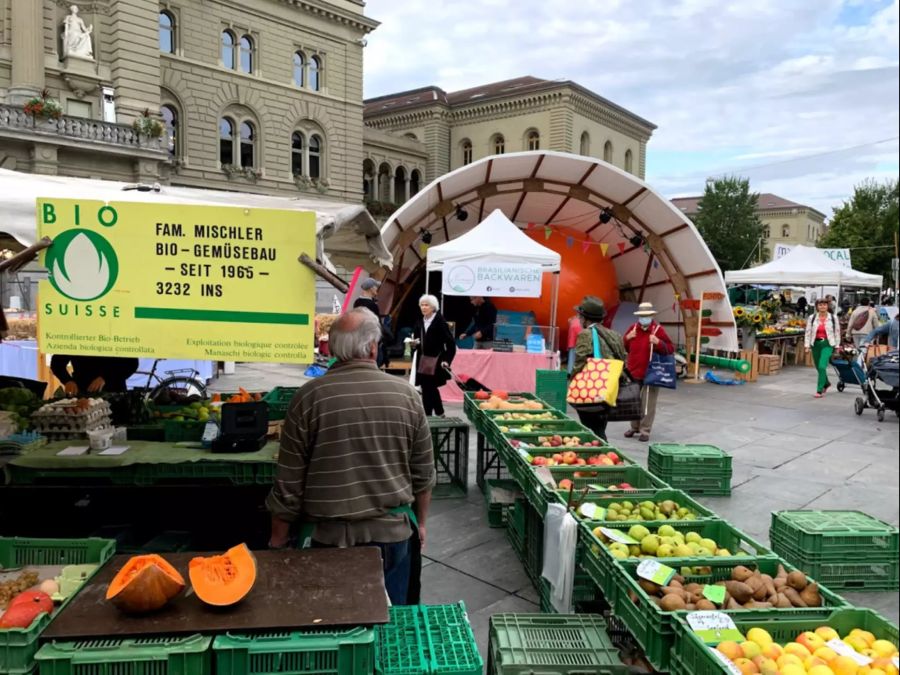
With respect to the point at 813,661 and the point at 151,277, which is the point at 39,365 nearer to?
the point at 151,277

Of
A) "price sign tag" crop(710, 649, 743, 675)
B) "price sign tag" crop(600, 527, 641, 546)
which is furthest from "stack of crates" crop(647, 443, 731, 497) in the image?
"price sign tag" crop(710, 649, 743, 675)

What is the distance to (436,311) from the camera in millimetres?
8383

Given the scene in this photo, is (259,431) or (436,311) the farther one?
(436,311)

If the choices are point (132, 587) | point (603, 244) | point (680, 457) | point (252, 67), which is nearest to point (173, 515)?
point (132, 587)

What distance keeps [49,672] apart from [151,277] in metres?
2.05

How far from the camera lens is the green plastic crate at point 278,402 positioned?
6.30m

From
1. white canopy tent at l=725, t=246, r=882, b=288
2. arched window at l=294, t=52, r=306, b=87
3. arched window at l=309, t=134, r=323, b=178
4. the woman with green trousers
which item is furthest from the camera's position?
arched window at l=309, t=134, r=323, b=178

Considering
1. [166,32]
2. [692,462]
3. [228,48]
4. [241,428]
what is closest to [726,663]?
[241,428]

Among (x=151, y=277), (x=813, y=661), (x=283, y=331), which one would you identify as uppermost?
(x=151, y=277)

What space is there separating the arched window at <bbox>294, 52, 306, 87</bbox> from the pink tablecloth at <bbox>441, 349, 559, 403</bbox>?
3229 cm

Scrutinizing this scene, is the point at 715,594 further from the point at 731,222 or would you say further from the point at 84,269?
the point at 731,222

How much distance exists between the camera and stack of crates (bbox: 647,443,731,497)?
6.78m

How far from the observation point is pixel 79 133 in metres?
26.5

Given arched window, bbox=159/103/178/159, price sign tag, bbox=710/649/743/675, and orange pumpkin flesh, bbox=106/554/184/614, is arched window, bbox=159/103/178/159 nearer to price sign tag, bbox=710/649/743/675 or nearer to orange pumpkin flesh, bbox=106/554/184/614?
orange pumpkin flesh, bbox=106/554/184/614
